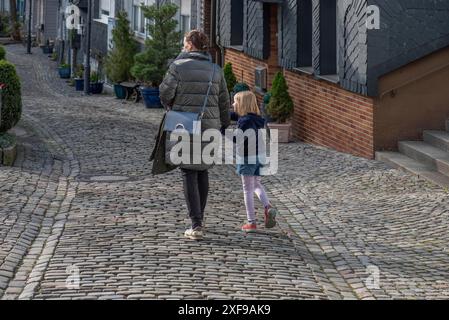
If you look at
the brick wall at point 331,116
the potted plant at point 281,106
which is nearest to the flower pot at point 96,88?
the brick wall at point 331,116

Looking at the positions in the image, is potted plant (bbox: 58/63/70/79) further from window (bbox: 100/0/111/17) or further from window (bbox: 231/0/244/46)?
window (bbox: 231/0/244/46)

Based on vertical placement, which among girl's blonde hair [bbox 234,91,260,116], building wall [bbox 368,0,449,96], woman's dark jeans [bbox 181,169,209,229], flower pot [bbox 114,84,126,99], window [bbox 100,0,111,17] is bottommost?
woman's dark jeans [bbox 181,169,209,229]

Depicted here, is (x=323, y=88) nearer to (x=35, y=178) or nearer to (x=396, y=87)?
(x=396, y=87)

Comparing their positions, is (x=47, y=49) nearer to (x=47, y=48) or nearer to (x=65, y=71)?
(x=47, y=48)

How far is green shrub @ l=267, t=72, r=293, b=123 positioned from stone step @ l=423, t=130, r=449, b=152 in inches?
118

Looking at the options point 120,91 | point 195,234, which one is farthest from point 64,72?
point 195,234

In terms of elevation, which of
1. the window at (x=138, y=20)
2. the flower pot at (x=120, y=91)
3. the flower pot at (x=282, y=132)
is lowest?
the flower pot at (x=282, y=132)

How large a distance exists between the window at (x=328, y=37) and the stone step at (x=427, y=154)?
2.40 metres

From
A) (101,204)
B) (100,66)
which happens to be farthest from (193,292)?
(100,66)

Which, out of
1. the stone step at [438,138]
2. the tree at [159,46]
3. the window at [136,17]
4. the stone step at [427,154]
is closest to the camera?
the stone step at [427,154]

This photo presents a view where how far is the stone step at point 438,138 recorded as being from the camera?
529 inches

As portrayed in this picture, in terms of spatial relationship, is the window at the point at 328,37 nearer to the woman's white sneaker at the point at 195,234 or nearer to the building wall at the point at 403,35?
the building wall at the point at 403,35

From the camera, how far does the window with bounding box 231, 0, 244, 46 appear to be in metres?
21.4

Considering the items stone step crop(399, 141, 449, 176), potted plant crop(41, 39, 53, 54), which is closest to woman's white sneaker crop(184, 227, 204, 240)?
stone step crop(399, 141, 449, 176)
